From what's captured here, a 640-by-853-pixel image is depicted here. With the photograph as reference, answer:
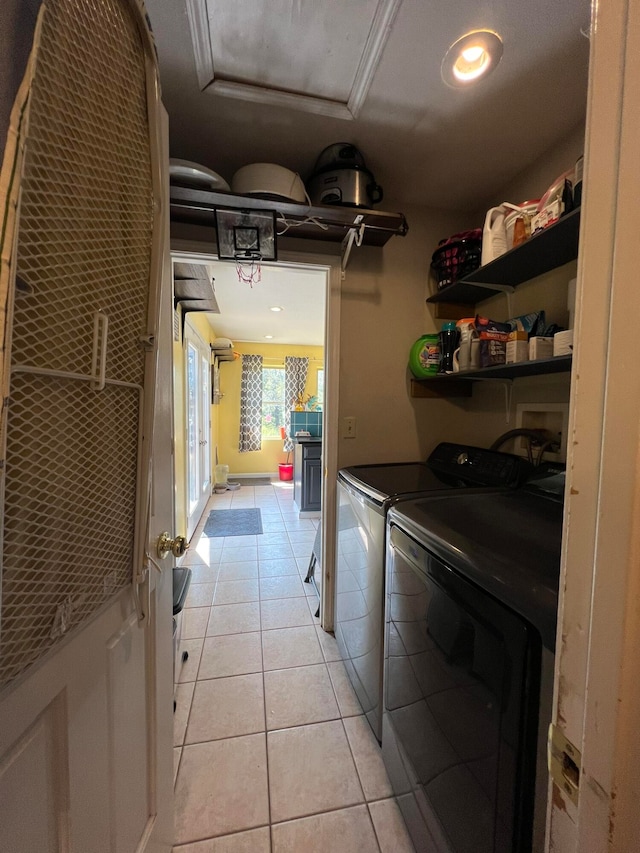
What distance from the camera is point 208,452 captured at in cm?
480

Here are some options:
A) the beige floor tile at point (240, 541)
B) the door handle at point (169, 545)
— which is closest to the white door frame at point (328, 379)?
the door handle at point (169, 545)

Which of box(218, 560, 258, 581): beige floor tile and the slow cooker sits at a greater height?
the slow cooker

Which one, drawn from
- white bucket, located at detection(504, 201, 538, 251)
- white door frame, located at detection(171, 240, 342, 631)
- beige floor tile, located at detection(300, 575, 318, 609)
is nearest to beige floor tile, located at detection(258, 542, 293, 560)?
beige floor tile, located at detection(300, 575, 318, 609)

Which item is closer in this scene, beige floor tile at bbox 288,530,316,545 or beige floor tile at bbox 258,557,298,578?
beige floor tile at bbox 258,557,298,578

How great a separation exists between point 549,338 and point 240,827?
6.46 feet

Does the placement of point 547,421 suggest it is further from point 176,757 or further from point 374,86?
point 176,757

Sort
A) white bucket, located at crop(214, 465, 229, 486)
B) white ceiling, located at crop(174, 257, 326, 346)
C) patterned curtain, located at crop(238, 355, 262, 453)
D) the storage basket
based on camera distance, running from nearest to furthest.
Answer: the storage basket, white ceiling, located at crop(174, 257, 326, 346), white bucket, located at crop(214, 465, 229, 486), patterned curtain, located at crop(238, 355, 262, 453)

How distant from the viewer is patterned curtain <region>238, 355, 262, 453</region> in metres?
5.83

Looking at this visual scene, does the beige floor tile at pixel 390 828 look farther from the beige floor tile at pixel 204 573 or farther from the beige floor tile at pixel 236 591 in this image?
the beige floor tile at pixel 204 573

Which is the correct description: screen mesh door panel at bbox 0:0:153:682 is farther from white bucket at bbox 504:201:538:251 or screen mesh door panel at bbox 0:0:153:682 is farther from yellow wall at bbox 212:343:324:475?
yellow wall at bbox 212:343:324:475

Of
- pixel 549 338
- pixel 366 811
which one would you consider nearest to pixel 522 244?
pixel 549 338

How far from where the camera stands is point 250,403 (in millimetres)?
5863

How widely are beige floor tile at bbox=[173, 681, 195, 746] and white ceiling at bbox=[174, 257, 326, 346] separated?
2.11 metres

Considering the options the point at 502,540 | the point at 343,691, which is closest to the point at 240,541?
the point at 343,691
